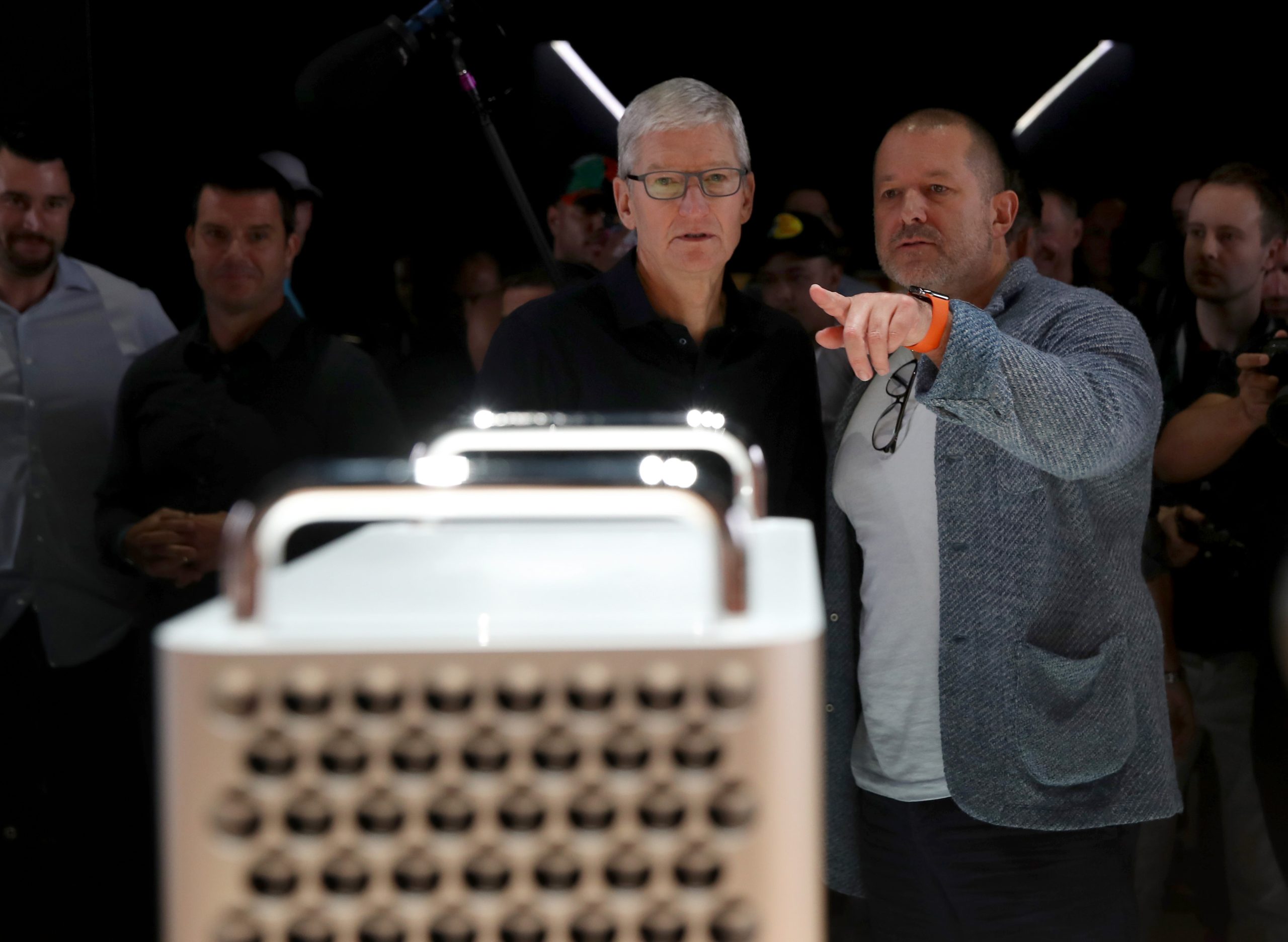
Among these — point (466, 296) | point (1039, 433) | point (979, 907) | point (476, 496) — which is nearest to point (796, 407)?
point (1039, 433)

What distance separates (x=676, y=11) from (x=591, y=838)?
347 centimetres

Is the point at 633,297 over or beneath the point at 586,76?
beneath

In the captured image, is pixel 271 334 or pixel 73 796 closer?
pixel 271 334

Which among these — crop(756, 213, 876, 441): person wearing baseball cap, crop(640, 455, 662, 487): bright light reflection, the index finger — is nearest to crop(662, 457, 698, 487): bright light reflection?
crop(640, 455, 662, 487): bright light reflection

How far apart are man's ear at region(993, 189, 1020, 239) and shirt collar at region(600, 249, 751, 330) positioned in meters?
0.36

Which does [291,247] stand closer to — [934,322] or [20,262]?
[20,262]

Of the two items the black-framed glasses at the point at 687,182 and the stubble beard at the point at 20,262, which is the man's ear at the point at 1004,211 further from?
the stubble beard at the point at 20,262

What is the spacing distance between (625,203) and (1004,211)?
0.51 metres

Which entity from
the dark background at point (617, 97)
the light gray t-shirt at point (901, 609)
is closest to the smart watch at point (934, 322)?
the light gray t-shirt at point (901, 609)

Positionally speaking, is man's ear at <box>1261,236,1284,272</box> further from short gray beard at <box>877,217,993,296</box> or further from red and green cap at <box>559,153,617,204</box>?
red and green cap at <box>559,153,617,204</box>

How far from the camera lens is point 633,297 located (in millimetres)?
1681

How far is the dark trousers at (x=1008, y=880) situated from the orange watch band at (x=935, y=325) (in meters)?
0.62

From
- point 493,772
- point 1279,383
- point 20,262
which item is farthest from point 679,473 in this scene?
point 20,262

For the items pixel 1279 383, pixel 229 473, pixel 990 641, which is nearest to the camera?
pixel 990 641
